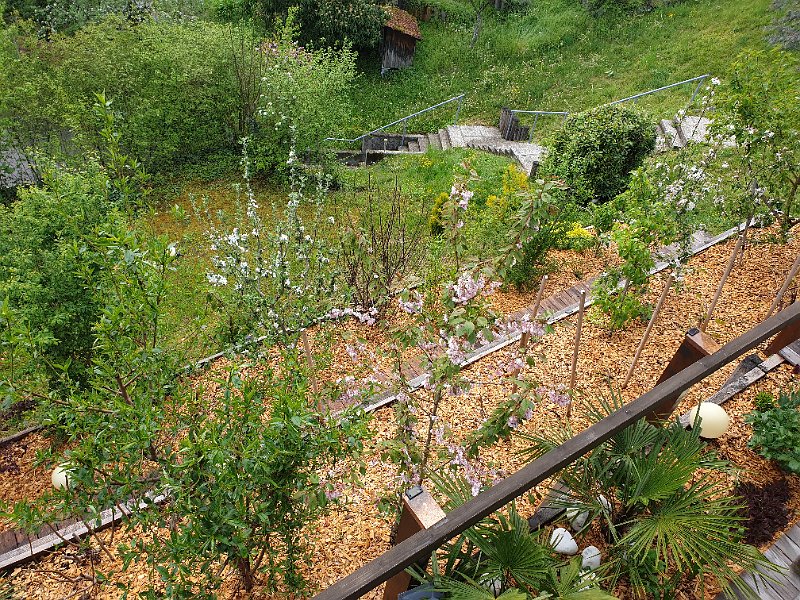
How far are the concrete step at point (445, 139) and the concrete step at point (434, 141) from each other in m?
0.10

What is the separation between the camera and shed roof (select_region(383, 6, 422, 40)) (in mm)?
17616

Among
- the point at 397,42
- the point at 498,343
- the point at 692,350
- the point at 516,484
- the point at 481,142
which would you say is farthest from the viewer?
the point at 397,42

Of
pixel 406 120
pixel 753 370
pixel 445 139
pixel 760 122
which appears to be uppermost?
pixel 760 122

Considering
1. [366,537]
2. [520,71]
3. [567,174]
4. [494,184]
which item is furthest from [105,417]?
[520,71]

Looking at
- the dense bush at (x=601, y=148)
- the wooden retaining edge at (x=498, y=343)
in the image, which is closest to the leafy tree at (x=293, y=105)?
the dense bush at (x=601, y=148)

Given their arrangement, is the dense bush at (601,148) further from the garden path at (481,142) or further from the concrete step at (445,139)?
the concrete step at (445,139)

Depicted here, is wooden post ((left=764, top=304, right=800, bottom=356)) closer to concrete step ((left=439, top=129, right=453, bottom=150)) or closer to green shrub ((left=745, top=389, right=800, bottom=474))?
green shrub ((left=745, top=389, right=800, bottom=474))

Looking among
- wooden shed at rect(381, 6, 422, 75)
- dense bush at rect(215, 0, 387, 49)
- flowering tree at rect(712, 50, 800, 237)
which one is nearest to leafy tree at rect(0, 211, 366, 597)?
flowering tree at rect(712, 50, 800, 237)

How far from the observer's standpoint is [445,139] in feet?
Answer: 48.9

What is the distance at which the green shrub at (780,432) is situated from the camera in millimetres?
3635

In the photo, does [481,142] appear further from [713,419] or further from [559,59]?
[713,419]

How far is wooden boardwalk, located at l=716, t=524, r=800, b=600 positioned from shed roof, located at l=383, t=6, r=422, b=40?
1757 centimetres

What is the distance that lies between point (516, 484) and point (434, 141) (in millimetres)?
14257

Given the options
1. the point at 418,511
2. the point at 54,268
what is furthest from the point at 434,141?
the point at 418,511
